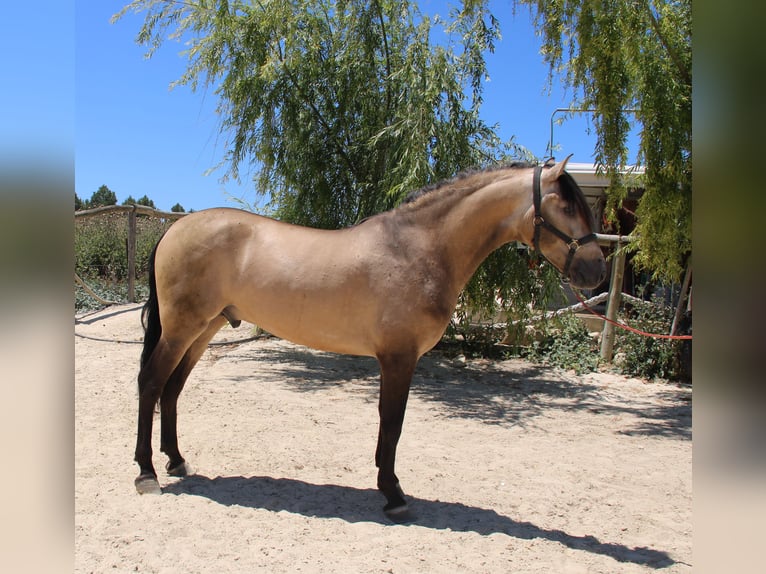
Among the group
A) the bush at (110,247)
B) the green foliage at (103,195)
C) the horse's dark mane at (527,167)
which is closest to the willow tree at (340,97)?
the horse's dark mane at (527,167)

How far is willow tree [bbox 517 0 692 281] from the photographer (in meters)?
4.86

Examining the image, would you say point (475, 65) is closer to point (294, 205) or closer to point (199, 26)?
point (294, 205)

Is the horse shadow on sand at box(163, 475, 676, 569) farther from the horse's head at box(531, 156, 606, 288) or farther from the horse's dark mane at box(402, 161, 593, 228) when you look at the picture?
the horse's dark mane at box(402, 161, 593, 228)

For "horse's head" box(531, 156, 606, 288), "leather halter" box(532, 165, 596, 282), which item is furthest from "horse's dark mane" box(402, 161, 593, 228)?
"leather halter" box(532, 165, 596, 282)

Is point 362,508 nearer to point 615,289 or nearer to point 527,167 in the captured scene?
point 527,167

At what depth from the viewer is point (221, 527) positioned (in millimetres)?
2961

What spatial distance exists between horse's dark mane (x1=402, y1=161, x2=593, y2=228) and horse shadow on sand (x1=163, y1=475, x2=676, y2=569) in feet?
5.80

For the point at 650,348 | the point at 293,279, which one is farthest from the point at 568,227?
the point at 650,348

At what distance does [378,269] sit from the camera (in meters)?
3.22

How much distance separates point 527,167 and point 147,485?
3.04 metres

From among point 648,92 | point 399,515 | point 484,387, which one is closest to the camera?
point 399,515

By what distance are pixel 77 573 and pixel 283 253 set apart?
1928 mm

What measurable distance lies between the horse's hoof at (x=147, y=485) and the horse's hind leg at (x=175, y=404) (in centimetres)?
32

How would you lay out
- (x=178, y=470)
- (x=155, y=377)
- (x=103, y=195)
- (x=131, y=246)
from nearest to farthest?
(x=155, y=377), (x=178, y=470), (x=131, y=246), (x=103, y=195)
